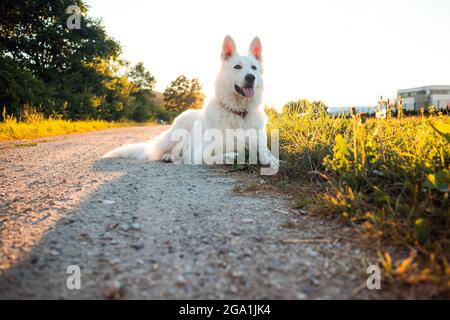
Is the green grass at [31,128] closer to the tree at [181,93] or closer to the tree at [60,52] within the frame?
the tree at [60,52]

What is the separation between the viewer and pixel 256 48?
468 centimetres

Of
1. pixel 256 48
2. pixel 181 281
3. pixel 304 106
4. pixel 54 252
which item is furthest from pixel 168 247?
pixel 304 106

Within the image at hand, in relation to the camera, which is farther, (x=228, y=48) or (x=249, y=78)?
(x=228, y=48)

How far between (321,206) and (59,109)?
15.9m

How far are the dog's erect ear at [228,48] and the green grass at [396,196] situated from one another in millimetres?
2341

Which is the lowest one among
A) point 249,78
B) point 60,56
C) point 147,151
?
point 147,151

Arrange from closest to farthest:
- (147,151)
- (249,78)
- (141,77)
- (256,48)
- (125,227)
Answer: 1. (125,227)
2. (249,78)
3. (256,48)
4. (147,151)
5. (141,77)

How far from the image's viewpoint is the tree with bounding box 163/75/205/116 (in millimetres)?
56344

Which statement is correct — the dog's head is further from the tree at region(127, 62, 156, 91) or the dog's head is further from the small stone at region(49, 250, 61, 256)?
the tree at region(127, 62, 156, 91)

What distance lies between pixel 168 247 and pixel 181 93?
189ft

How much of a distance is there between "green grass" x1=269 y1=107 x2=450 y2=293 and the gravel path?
0.15m

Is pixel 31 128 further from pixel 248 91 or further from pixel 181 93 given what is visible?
pixel 181 93
